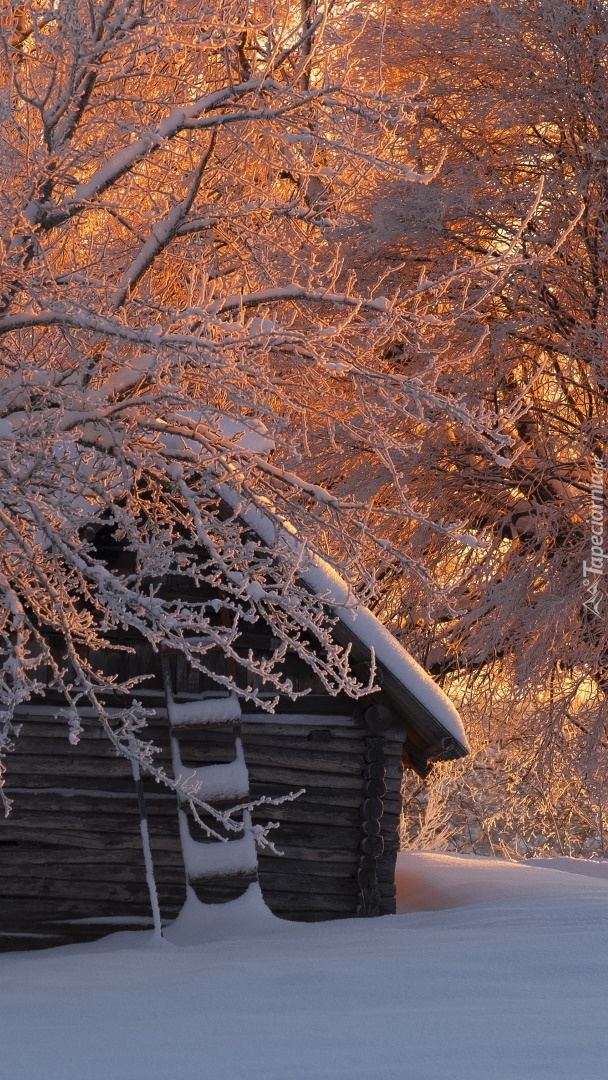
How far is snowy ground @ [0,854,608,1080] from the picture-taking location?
417cm

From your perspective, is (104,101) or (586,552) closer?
(104,101)

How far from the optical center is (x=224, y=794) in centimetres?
768

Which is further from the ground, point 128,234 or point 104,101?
point 128,234

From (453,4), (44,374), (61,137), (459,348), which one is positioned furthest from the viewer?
(453,4)

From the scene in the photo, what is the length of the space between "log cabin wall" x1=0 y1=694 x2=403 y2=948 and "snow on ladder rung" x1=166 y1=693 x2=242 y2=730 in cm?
24

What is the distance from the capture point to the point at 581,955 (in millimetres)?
5730

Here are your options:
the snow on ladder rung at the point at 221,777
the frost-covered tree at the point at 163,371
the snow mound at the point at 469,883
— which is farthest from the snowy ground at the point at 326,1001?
the snow mound at the point at 469,883

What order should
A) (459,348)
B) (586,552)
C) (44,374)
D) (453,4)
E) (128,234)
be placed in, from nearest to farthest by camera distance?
(44,374) → (128,234) → (586,552) → (459,348) → (453,4)

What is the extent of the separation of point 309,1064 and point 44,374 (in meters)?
3.26

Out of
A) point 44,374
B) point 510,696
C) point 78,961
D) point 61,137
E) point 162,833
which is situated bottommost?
point 78,961

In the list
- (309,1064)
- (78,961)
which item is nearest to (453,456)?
(78,961)

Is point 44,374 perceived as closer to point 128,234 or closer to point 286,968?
point 286,968

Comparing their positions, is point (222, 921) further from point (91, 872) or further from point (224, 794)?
point (91, 872)

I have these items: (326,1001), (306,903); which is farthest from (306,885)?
(326,1001)
